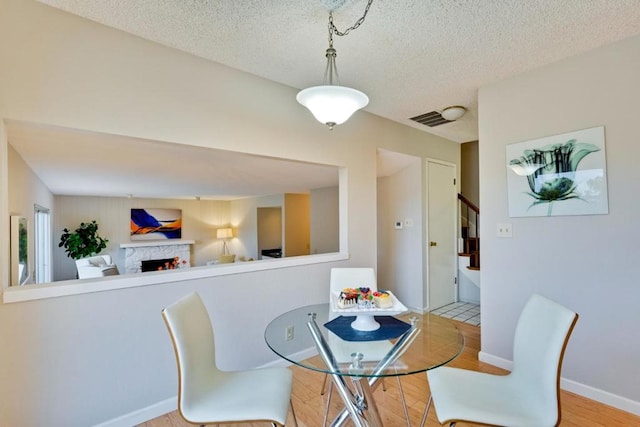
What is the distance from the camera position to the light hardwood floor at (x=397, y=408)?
1864 millimetres

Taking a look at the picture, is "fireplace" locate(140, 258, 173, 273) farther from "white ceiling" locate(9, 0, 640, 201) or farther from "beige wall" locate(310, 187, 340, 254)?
"white ceiling" locate(9, 0, 640, 201)

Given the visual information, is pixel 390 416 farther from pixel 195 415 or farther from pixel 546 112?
pixel 546 112

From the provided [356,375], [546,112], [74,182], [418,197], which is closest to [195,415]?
[356,375]

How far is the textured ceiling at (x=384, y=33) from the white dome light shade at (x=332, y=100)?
19.0 inches

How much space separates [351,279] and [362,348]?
861 mm

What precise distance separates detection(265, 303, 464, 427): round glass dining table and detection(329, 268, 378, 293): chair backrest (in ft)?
1.40

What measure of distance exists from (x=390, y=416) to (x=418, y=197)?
2.60 m

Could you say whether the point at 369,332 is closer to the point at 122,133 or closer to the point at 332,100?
the point at 332,100

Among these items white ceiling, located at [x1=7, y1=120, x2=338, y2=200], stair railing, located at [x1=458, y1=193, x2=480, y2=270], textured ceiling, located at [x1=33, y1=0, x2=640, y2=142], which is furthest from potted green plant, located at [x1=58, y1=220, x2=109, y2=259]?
stair railing, located at [x1=458, y1=193, x2=480, y2=270]

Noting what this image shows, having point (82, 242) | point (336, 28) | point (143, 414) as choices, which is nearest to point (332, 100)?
point (336, 28)

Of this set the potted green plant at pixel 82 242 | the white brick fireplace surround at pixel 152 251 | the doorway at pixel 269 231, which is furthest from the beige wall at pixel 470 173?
the potted green plant at pixel 82 242

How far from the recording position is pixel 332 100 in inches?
62.3

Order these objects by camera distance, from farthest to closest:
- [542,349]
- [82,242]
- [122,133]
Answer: [82,242], [122,133], [542,349]

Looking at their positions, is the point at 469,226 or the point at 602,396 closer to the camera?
the point at 602,396
